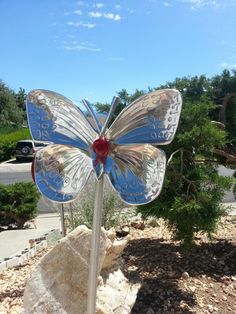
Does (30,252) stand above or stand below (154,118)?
below

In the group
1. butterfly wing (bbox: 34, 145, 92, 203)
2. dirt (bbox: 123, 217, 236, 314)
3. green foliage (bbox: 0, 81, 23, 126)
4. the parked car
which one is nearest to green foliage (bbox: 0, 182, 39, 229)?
dirt (bbox: 123, 217, 236, 314)

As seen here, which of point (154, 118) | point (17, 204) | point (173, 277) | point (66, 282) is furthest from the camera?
point (17, 204)

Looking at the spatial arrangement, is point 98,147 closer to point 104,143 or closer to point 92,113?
point 104,143

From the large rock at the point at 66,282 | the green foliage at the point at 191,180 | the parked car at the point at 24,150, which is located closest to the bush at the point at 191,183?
the green foliage at the point at 191,180

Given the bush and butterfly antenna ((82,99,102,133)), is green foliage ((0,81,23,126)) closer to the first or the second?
the bush

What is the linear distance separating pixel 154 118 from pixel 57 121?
0.58 metres

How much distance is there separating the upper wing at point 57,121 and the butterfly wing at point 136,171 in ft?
0.66

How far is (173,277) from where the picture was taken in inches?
185

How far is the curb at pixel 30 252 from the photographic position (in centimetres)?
566

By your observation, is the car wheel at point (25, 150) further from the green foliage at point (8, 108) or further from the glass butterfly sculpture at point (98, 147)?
the glass butterfly sculpture at point (98, 147)

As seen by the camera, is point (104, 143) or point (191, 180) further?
point (191, 180)

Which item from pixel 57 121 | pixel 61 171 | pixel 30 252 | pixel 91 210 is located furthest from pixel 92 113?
pixel 30 252

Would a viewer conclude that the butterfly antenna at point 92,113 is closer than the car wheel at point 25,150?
Yes

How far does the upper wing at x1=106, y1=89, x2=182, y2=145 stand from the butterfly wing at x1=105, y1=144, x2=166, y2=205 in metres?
0.07
